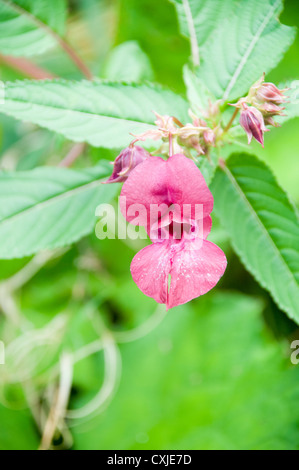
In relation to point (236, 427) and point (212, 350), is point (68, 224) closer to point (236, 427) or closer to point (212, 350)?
point (212, 350)

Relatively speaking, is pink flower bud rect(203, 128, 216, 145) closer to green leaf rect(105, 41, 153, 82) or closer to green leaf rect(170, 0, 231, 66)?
green leaf rect(170, 0, 231, 66)

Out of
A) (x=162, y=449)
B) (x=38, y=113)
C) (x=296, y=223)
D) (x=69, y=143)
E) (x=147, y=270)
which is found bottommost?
(x=162, y=449)

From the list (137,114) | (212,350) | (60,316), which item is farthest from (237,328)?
(137,114)

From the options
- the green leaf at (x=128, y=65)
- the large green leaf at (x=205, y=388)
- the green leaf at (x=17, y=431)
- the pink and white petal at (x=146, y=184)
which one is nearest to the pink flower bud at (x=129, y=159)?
the pink and white petal at (x=146, y=184)

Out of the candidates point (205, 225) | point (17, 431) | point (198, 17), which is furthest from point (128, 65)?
point (17, 431)

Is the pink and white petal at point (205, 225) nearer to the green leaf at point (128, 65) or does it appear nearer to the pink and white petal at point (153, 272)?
the pink and white petal at point (153, 272)
